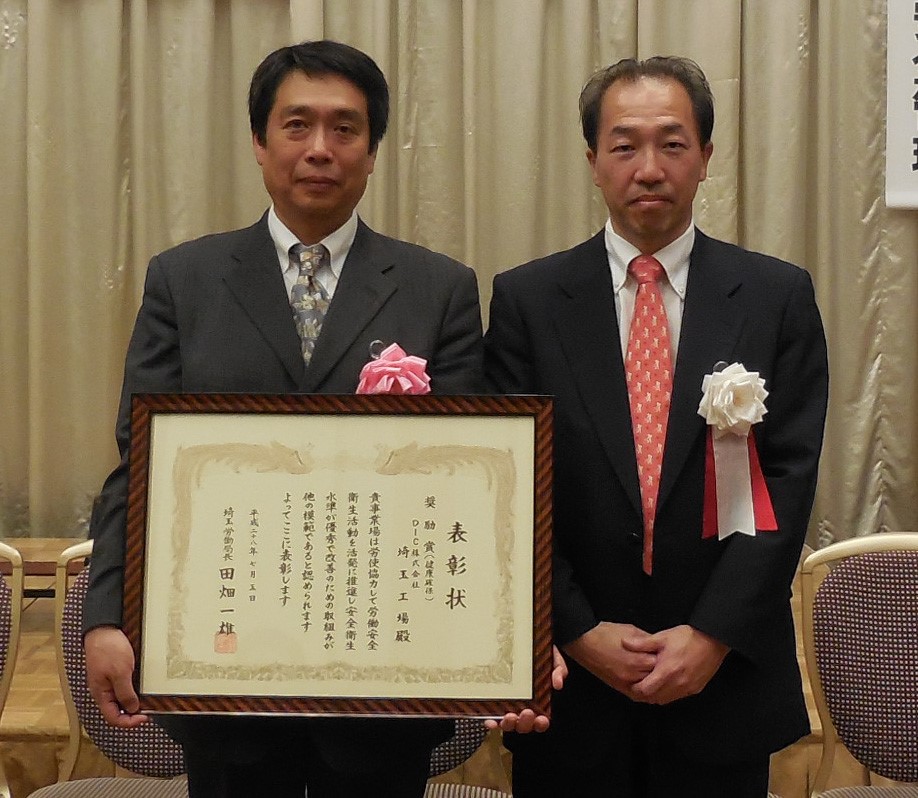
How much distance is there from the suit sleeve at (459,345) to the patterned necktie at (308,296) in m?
0.18

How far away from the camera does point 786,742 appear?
1.66m

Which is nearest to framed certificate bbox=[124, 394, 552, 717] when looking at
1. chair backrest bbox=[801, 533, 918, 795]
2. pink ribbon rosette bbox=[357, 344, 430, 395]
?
pink ribbon rosette bbox=[357, 344, 430, 395]

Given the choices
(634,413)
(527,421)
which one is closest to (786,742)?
(634,413)

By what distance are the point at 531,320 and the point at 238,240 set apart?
0.47m

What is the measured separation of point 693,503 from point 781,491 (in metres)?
0.14

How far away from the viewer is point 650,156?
1.66 meters

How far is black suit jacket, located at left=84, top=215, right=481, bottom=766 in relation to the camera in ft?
5.05

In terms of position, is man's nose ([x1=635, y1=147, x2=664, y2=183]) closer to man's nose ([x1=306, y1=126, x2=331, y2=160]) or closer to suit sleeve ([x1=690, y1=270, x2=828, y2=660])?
suit sleeve ([x1=690, y1=270, x2=828, y2=660])

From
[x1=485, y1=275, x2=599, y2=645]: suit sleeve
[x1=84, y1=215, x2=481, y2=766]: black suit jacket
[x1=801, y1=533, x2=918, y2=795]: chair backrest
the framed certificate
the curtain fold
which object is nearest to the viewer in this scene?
the framed certificate

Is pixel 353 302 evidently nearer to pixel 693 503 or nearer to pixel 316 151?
pixel 316 151

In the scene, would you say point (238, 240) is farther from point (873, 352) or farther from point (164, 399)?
point (873, 352)

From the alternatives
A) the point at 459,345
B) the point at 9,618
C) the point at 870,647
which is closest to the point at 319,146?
the point at 459,345

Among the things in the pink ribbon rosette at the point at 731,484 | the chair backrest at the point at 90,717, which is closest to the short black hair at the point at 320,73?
the pink ribbon rosette at the point at 731,484

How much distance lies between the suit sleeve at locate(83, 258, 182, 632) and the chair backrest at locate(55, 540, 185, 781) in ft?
1.97
